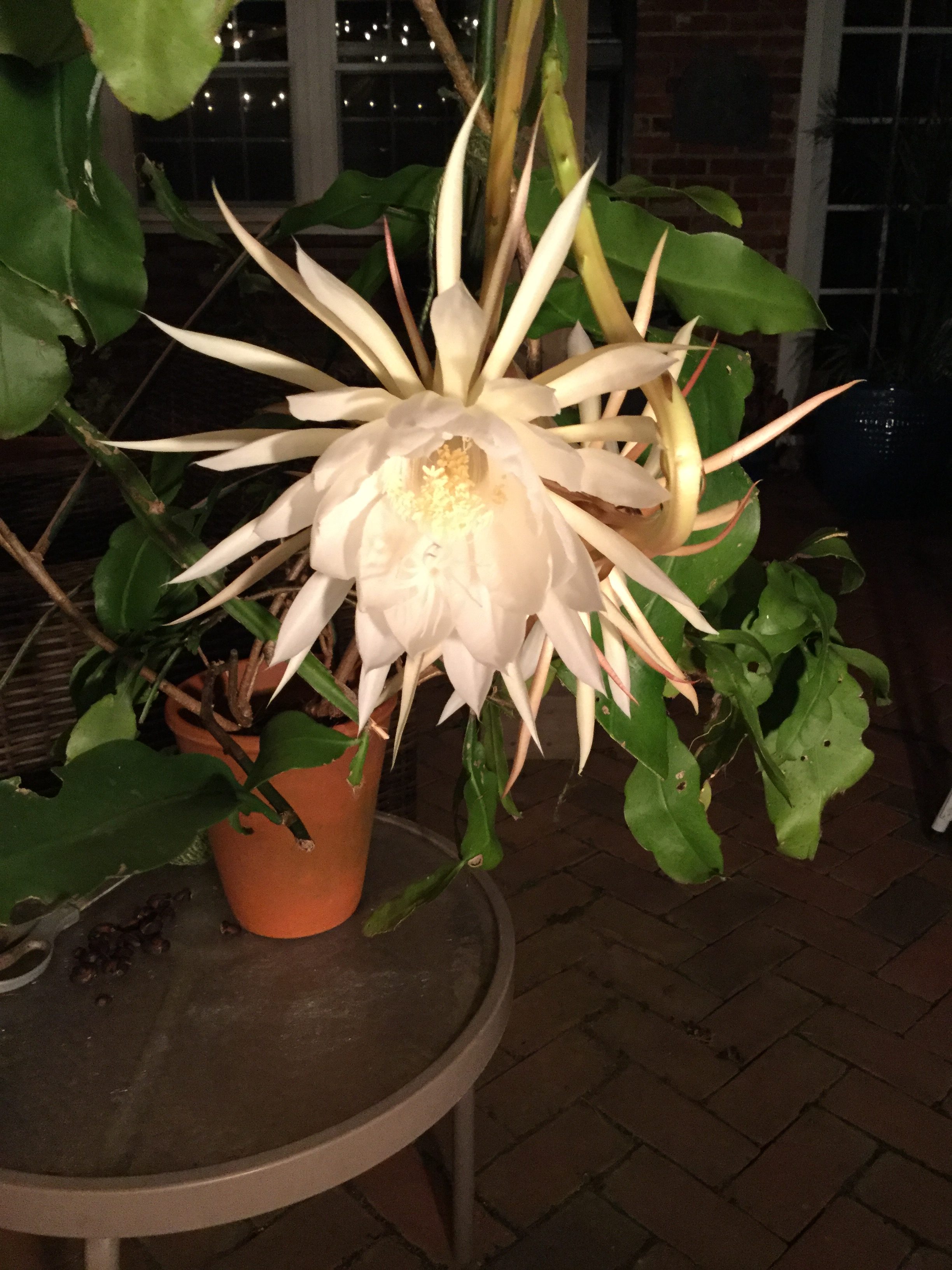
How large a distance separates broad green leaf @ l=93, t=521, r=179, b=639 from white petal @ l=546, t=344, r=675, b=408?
1.49ft

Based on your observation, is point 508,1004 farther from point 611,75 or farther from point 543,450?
point 611,75

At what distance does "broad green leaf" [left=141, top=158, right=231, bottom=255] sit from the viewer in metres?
0.78

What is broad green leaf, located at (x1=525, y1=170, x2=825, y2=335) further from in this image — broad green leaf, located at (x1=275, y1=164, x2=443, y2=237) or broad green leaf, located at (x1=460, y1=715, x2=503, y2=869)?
broad green leaf, located at (x1=460, y1=715, x2=503, y2=869)

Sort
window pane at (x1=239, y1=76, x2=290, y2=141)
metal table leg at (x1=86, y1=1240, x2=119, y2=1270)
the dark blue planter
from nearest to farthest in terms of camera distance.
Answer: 1. metal table leg at (x1=86, y1=1240, x2=119, y2=1270)
2. the dark blue planter
3. window pane at (x1=239, y1=76, x2=290, y2=141)

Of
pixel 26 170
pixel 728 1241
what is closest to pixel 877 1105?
pixel 728 1241

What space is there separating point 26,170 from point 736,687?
20.4 inches

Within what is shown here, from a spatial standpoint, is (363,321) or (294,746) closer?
(363,321)

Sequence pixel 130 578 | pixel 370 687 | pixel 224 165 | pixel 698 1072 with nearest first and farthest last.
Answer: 1. pixel 370 687
2. pixel 130 578
3. pixel 698 1072
4. pixel 224 165

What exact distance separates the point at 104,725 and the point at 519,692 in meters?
0.45

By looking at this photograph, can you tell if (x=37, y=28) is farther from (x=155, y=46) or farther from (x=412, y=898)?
(x=412, y=898)

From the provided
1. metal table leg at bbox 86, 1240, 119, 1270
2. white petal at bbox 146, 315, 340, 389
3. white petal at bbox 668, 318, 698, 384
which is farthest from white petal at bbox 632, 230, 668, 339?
metal table leg at bbox 86, 1240, 119, 1270

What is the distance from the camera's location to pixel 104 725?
76cm

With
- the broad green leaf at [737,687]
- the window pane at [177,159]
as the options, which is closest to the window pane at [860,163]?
the window pane at [177,159]

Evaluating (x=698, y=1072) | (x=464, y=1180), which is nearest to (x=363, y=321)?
(x=464, y=1180)
